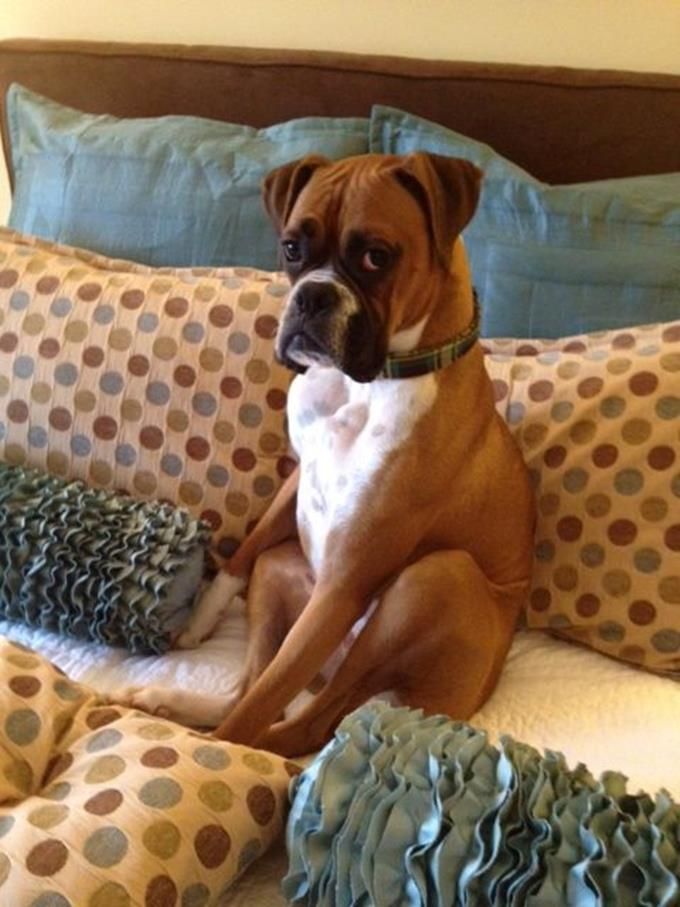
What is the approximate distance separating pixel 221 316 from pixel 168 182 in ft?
Answer: 1.12

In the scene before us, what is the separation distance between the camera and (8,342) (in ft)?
5.49

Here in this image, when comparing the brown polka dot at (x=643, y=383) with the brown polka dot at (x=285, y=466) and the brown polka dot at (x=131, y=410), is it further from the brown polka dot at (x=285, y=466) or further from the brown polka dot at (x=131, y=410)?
the brown polka dot at (x=131, y=410)

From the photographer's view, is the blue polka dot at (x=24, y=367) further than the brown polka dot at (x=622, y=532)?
Yes

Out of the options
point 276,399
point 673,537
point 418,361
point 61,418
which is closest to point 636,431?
point 673,537

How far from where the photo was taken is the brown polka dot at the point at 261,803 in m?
1.04

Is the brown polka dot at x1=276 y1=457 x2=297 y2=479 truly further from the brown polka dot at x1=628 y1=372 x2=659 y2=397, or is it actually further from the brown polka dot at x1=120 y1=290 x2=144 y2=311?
the brown polka dot at x1=628 y1=372 x2=659 y2=397

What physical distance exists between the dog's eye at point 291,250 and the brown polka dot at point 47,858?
0.76m

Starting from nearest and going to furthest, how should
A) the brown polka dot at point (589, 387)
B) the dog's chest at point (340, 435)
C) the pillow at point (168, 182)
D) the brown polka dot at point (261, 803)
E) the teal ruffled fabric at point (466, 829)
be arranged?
the teal ruffled fabric at point (466, 829), the brown polka dot at point (261, 803), the dog's chest at point (340, 435), the brown polka dot at point (589, 387), the pillow at point (168, 182)

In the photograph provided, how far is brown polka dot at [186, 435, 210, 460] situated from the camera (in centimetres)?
162

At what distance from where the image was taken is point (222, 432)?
1.62 m

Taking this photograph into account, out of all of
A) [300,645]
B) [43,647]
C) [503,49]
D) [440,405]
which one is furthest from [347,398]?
[503,49]

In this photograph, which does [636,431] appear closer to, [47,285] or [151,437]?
[151,437]

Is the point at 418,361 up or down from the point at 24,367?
up

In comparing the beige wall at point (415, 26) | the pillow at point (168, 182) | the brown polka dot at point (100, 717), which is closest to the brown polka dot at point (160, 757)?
the brown polka dot at point (100, 717)
